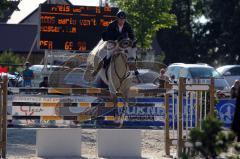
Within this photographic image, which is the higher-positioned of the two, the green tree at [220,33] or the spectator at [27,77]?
the green tree at [220,33]

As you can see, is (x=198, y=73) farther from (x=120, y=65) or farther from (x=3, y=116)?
(x=3, y=116)

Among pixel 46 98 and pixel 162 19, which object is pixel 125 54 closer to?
pixel 46 98

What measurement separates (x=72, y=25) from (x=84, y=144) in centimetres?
1005

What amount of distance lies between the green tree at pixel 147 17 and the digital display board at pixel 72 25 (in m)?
17.2

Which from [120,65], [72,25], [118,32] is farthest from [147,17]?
[120,65]

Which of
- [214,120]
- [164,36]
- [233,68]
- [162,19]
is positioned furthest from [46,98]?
[164,36]

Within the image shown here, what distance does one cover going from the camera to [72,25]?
27.1 metres

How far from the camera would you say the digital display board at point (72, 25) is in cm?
2670

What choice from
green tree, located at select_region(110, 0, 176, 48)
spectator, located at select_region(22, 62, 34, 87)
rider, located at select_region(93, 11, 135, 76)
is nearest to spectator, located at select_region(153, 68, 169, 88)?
rider, located at select_region(93, 11, 135, 76)

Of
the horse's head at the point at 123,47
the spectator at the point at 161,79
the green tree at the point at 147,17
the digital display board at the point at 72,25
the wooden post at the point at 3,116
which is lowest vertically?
the wooden post at the point at 3,116

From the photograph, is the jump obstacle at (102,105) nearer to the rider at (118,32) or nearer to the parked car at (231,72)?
the rider at (118,32)

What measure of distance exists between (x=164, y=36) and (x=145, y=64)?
4564 centimetres

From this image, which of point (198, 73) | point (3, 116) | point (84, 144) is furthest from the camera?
point (198, 73)

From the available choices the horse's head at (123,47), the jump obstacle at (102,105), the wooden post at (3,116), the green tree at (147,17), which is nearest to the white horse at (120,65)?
the horse's head at (123,47)
